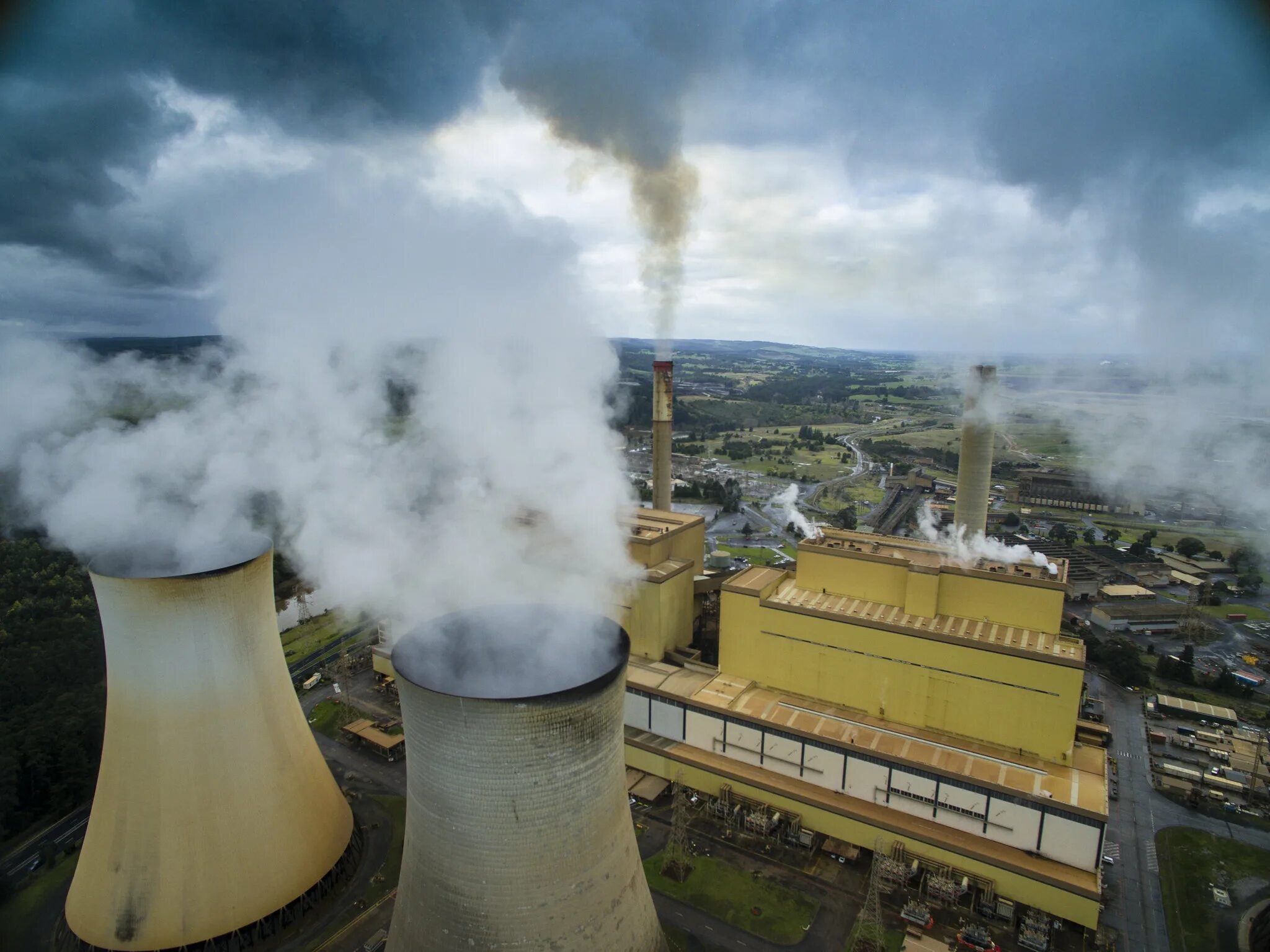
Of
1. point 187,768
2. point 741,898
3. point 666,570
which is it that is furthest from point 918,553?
point 187,768

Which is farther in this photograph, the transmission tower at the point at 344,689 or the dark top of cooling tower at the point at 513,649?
the transmission tower at the point at 344,689

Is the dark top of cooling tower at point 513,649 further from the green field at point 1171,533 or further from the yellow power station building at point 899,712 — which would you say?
the green field at point 1171,533

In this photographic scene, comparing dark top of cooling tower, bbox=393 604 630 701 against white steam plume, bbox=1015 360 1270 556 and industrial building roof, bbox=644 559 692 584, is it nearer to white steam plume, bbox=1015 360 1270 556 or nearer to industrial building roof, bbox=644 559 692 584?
industrial building roof, bbox=644 559 692 584

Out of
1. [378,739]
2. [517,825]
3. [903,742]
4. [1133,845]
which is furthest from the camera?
[378,739]

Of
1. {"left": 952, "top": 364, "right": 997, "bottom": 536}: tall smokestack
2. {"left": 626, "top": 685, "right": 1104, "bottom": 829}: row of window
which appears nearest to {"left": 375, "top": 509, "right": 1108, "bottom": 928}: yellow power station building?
{"left": 626, "top": 685, "right": 1104, "bottom": 829}: row of window

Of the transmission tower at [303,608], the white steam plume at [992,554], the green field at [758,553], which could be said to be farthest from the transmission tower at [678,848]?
the green field at [758,553]

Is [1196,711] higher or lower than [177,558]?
lower

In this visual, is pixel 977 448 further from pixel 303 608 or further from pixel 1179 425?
pixel 303 608
